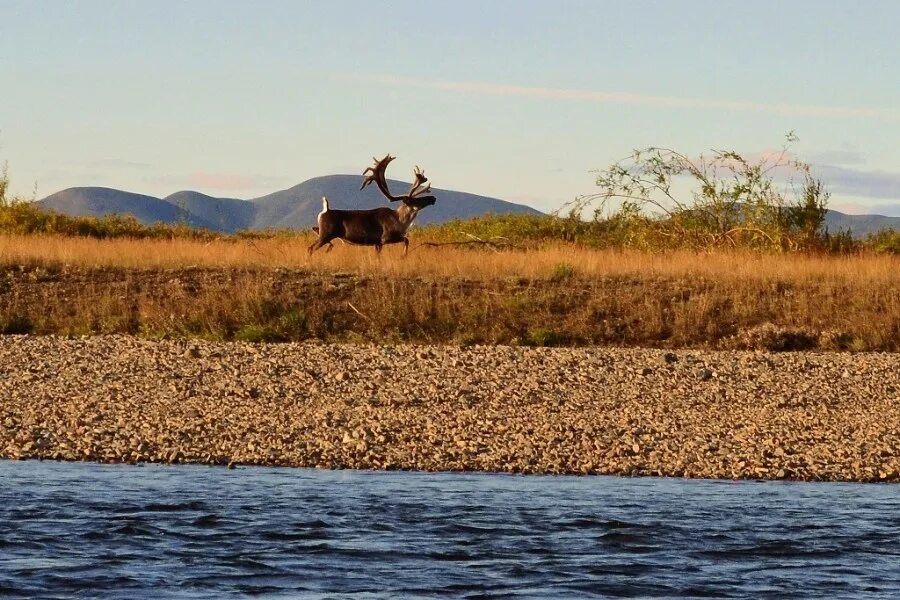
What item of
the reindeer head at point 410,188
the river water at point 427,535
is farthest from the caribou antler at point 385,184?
the river water at point 427,535

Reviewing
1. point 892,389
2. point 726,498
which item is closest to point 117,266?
point 892,389

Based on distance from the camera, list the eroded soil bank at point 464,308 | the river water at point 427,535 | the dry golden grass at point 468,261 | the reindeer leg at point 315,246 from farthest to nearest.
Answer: the reindeer leg at point 315,246
the dry golden grass at point 468,261
the eroded soil bank at point 464,308
the river water at point 427,535

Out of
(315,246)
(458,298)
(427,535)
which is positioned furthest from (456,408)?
(315,246)

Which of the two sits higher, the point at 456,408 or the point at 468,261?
the point at 468,261

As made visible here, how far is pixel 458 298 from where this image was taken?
78.7 feet

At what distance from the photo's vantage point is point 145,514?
11.7 meters

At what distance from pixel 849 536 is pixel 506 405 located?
5.86 m

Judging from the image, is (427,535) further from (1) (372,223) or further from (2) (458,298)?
(1) (372,223)

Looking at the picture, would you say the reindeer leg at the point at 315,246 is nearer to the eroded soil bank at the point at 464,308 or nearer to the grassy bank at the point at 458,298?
the grassy bank at the point at 458,298

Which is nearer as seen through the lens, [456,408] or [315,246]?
[456,408]

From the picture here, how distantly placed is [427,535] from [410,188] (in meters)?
16.6

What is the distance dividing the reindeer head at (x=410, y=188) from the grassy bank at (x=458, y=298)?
935 millimetres

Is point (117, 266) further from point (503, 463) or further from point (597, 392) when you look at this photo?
point (503, 463)

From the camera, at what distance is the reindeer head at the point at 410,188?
87.9 feet
